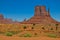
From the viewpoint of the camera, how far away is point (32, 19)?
416ft

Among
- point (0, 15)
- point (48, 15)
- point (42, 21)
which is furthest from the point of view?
point (0, 15)

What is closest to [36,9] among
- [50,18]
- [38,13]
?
[38,13]

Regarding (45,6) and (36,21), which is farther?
(45,6)

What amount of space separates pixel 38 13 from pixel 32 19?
9.13m

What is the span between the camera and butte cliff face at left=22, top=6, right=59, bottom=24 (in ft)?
401

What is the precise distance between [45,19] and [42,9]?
12.8 meters

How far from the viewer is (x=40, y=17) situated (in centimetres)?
12825

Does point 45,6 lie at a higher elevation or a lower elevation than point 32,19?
higher

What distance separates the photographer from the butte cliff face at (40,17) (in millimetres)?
122312

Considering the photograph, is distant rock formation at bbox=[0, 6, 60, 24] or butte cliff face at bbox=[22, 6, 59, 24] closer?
butte cliff face at bbox=[22, 6, 59, 24]

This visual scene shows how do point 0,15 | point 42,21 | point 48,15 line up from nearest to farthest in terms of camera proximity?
1. point 42,21
2. point 48,15
3. point 0,15

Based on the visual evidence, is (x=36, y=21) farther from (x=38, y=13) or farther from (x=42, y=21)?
(x=38, y=13)

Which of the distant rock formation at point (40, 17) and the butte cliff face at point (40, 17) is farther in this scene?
the distant rock formation at point (40, 17)

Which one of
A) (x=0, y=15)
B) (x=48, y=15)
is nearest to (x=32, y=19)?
(x=48, y=15)
